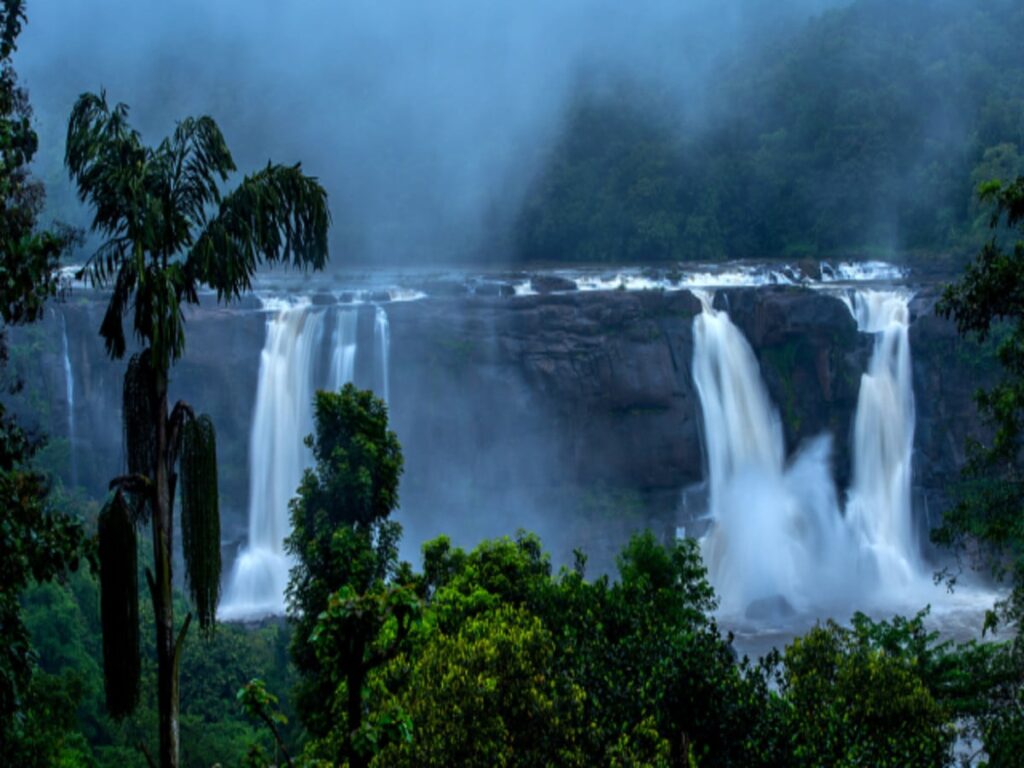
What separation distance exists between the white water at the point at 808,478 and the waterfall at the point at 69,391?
17.0 meters

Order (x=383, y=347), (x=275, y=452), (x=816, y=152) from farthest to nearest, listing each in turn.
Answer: (x=816, y=152) → (x=383, y=347) → (x=275, y=452)

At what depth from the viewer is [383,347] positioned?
30094 mm

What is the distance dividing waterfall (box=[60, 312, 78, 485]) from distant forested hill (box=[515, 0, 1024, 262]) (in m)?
24.8

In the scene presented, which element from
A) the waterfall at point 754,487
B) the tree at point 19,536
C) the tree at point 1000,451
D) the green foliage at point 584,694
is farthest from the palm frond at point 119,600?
the waterfall at point 754,487

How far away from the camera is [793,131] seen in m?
48.4

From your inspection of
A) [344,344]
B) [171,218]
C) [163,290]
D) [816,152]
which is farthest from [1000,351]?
[816,152]

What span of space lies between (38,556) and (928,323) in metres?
28.7

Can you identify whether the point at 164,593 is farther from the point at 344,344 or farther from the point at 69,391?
the point at 69,391

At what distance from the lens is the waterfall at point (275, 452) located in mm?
26562

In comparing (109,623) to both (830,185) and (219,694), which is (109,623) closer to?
(219,694)

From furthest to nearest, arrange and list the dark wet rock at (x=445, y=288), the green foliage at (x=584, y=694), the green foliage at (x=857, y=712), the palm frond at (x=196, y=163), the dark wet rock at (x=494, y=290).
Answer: the dark wet rock at (x=445, y=288)
the dark wet rock at (x=494, y=290)
the green foliage at (x=857, y=712)
the green foliage at (x=584, y=694)
the palm frond at (x=196, y=163)

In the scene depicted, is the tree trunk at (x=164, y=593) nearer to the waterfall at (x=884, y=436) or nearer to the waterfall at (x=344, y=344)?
the waterfall at (x=344, y=344)

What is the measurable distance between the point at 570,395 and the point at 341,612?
27.0 m

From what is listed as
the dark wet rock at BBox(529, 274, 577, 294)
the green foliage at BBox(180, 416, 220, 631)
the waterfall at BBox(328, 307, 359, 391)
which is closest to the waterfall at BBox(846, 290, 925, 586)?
the dark wet rock at BBox(529, 274, 577, 294)
